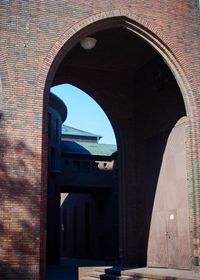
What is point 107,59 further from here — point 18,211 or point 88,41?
point 18,211

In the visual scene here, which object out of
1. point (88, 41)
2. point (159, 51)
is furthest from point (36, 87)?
point (159, 51)

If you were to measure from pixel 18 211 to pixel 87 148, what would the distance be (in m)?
30.7

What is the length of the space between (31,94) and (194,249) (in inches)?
240

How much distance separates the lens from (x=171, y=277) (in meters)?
12.1

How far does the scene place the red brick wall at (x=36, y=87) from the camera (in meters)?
11.1

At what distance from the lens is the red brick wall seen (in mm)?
11133

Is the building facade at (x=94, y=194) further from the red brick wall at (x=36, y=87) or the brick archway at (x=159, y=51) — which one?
the red brick wall at (x=36, y=87)

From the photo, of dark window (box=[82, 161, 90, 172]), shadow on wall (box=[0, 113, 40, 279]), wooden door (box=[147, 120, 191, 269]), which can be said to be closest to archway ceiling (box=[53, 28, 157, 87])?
wooden door (box=[147, 120, 191, 269])

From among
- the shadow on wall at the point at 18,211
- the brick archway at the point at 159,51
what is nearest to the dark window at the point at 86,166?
the brick archway at the point at 159,51

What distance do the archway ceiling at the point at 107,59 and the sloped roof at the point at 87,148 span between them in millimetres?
16866

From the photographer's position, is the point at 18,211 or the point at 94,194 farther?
the point at 94,194

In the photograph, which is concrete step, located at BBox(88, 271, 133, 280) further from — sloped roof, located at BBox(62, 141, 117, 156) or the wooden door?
sloped roof, located at BBox(62, 141, 117, 156)

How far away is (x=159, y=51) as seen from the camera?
46.1 feet

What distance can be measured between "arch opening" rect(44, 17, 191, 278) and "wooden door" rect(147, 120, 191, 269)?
0.03m
